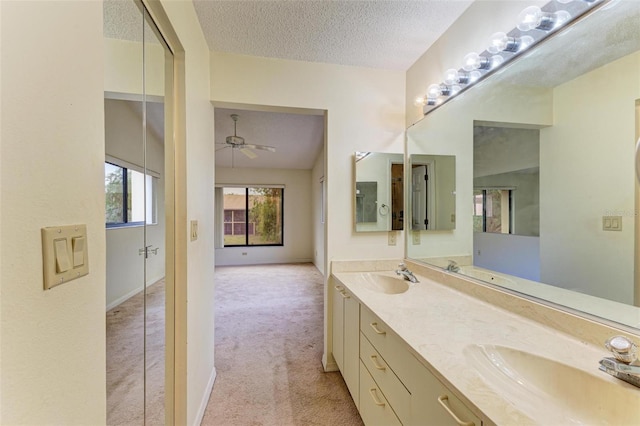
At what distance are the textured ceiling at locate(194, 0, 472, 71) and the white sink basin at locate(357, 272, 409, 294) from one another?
1.69 meters

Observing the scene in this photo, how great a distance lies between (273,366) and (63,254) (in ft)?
6.69

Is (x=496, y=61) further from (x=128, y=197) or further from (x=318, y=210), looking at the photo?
(x=318, y=210)

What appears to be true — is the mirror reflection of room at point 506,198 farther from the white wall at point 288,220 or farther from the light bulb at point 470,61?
the white wall at point 288,220

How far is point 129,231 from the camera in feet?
3.32

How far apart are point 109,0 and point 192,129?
2.14 feet

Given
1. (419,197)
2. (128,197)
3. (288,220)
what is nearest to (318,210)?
(288,220)

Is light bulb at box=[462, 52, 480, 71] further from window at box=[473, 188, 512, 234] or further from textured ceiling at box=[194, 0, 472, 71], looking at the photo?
window at box=[473, 188, 512, 234]

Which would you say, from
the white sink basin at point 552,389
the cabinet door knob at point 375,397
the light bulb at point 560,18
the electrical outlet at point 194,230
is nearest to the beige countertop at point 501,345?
the white sink basin at point 552,389

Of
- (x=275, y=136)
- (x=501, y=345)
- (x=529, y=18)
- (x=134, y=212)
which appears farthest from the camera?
(x=275, y=136)

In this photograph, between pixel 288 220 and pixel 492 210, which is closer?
pixel 492 210

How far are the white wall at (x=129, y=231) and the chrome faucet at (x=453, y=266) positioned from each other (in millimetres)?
1707

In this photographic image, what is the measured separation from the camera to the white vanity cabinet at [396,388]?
2.54 ft

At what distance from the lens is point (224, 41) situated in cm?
178

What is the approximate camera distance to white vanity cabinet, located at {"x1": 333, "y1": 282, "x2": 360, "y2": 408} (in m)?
1.54
